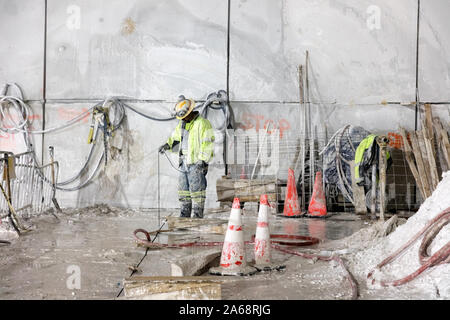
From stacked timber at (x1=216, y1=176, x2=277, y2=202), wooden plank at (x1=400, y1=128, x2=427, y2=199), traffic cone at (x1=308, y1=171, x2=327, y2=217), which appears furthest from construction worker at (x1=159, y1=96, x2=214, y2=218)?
wooden plank at (x1=400, y1=128, x2=427, y2=199)

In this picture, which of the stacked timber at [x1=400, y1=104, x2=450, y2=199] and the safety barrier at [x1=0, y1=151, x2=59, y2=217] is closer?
the safety barrier at [x1=0, y1=151, x2=59, y2=217]

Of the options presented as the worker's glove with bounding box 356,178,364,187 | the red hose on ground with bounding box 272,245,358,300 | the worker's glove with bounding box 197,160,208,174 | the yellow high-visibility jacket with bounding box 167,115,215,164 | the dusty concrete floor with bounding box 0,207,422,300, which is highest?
the yellow high-visibility jacket with bounding box 167,115,215,164

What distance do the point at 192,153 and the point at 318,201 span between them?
2.61 m

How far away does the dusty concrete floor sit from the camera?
13.9 feet

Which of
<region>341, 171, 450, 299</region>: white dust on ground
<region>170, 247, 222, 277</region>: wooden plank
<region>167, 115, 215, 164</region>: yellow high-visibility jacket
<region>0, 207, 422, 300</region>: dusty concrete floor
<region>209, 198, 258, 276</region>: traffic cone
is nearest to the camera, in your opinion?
<region>341, 171, 450, 299</region>: white dust on ground

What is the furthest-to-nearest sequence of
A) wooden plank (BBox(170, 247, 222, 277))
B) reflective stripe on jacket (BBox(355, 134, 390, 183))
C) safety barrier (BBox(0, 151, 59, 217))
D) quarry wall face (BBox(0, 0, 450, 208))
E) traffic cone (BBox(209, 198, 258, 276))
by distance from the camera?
quarry wall face (BBox(0, 0, 450, 208)) → reflective stripe on jacket (BBox(355, 134, 390, 183)) → safety barrier (BBox(0, 151, 59, 217)) → traffic cone (BBox(209, 198, 258, 276)) → wooden plank (BBox(170, 247, 222, 277))

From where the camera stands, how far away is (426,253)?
14.1 feet

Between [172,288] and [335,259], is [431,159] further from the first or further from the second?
[172,288]

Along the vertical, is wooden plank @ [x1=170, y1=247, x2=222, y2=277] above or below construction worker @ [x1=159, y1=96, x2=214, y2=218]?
below

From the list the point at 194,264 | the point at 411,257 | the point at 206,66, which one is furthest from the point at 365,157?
the point at 194,264

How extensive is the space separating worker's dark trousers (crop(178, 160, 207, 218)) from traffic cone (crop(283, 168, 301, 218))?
171 cm

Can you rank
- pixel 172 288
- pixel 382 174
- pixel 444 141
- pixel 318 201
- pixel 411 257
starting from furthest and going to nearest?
pixel 444 141 → pixel 318 201 → pixel 382 174 → pixel 411 257 → pixel 172 288

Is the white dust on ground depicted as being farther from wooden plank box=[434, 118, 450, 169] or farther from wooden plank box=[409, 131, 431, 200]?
wooden plank box=[434, 118, 450, 169]

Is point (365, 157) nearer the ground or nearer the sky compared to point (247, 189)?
nearer the sky
